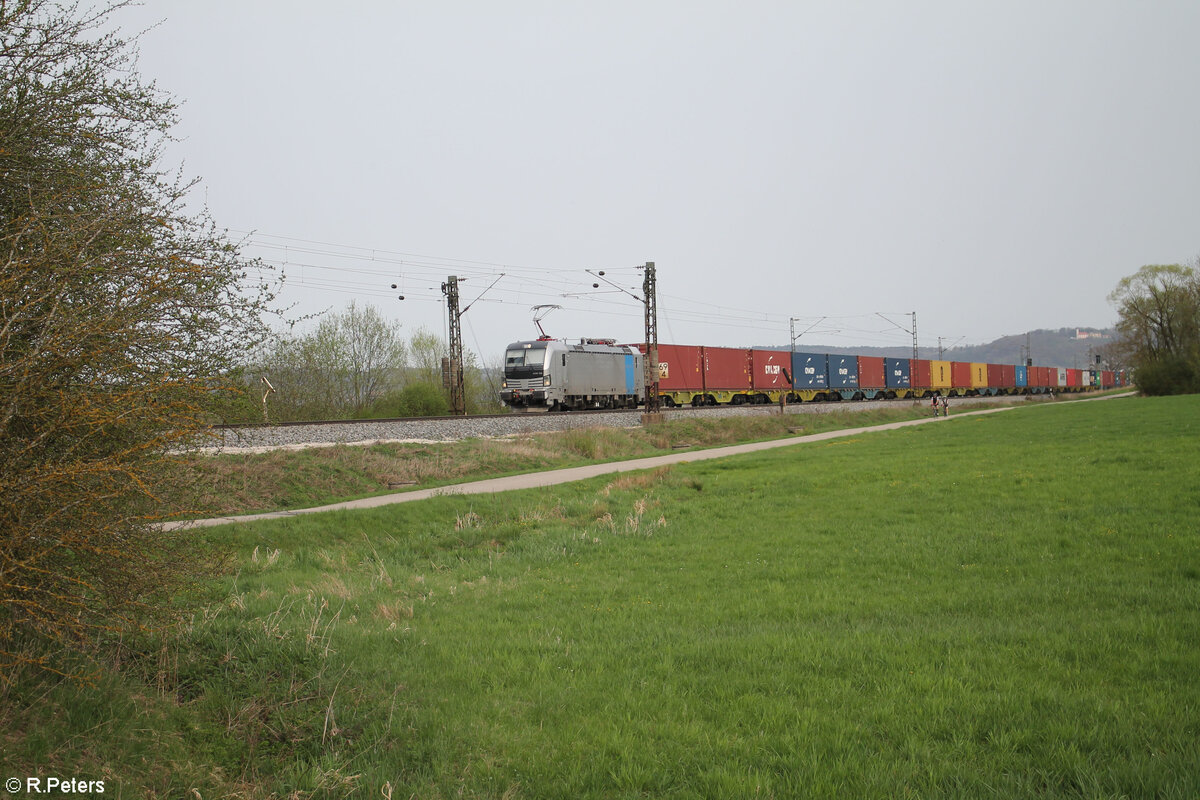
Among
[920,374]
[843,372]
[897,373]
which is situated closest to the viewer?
[843,372]

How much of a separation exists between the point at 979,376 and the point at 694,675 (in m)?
81.5

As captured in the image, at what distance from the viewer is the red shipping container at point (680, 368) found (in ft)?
140

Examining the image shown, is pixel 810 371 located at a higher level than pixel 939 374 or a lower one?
higher

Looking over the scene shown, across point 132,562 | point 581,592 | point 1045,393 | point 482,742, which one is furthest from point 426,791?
point 1045,393

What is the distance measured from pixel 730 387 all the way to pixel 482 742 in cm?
4422

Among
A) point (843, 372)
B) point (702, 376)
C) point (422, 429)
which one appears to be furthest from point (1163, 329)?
point (422, 429)

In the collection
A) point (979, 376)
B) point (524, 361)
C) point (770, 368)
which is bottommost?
point (979, 376)

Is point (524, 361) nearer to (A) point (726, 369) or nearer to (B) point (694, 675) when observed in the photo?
(A) point (726, 369)

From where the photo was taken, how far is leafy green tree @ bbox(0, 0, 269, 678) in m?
4.18

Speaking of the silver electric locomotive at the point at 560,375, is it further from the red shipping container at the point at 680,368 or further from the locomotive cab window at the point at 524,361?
the red shipping container at the point at 680,368

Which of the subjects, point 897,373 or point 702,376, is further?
point 897,373

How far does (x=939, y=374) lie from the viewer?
70.6m

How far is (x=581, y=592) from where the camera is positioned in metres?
9.10

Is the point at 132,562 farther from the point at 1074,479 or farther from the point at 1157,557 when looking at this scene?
the point at 1074,479
